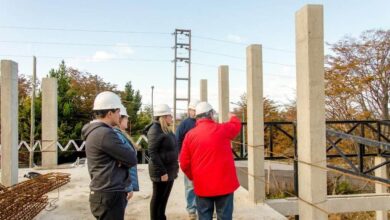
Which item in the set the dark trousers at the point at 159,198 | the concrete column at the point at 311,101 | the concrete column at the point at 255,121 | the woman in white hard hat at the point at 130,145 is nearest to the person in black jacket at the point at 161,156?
the dark trousers at the point at 159,198

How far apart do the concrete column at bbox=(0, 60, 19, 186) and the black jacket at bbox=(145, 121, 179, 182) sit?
3.75 meters

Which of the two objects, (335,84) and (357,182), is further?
(357,182)

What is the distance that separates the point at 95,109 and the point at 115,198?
2.21ft

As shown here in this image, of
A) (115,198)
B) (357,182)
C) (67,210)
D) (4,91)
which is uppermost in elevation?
(4,91)

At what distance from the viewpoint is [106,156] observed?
2.49 metres

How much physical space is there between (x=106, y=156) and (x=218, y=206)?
126cm

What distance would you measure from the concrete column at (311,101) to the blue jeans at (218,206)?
92 cm

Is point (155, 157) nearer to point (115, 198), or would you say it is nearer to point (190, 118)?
point (190, 118)

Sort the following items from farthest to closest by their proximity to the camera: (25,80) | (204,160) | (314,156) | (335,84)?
(25,80) → (335,84) → (314,156) → (204,160)

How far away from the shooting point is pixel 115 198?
255 cm

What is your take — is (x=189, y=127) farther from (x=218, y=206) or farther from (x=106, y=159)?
(x=106, y=159)

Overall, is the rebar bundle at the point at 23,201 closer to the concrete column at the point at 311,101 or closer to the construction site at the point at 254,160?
the construction site at the point at 254,160

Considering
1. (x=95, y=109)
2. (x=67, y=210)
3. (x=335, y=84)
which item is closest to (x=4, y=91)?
(x=67, y=210)

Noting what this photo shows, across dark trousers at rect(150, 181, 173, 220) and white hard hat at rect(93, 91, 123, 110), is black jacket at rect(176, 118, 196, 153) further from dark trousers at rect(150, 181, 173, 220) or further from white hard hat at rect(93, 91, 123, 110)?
white hard hat at rect(93, 91, 123, 110)
